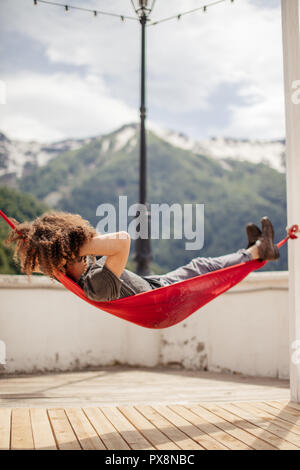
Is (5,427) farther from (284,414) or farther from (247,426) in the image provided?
(284,414)

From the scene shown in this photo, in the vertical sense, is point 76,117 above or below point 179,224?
above

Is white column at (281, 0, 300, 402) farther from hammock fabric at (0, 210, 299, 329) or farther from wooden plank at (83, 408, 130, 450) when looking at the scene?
wooden plank at (83, 408, 130, 450)

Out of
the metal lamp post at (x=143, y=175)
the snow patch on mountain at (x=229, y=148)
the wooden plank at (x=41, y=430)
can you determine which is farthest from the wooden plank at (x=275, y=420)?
the snow patch on mountain at (x=229, y=148)

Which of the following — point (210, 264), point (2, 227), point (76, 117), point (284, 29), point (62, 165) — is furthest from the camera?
point (62, 165)

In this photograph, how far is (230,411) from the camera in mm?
2098

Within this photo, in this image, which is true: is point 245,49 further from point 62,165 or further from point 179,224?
point 62,165

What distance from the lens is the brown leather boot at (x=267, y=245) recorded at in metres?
2.10

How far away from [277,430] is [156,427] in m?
0.47

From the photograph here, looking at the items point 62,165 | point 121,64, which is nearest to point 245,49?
point 121,64

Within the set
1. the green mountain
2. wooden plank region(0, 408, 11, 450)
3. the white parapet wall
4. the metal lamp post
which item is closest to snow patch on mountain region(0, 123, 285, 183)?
the green mountain

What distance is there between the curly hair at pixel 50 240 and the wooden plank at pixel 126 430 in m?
0.66

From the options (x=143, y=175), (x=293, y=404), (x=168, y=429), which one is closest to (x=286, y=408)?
(x=293, y=404)

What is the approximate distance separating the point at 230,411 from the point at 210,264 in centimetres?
67

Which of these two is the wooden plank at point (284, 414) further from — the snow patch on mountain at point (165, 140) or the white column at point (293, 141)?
the snow patch on mountain at point (165, 140)
